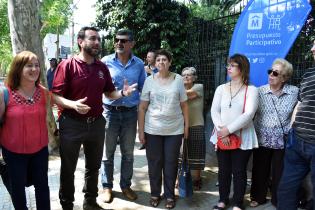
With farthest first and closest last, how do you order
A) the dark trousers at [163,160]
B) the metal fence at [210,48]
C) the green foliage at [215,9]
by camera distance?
the green foliage at [215,9], the metal fence at [210,48], the dark trousers at [163,160]

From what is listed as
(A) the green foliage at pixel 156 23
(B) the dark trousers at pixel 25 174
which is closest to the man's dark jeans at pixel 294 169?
(B) the dark trousers at pixel 25 174

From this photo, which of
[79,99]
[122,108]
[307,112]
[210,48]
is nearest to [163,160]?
[122,108]

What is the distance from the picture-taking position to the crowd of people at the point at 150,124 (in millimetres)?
3178

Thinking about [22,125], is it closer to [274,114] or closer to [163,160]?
[163,160]

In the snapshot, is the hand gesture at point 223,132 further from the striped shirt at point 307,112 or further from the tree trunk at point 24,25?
the tree trunk at point 24,25

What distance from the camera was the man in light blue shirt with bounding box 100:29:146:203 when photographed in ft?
14.0

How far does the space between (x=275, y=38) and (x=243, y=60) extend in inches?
29.8

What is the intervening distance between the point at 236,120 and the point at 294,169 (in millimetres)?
754

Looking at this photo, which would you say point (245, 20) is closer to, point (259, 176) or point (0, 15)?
point (259, 176)

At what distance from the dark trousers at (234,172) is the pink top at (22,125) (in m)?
1.99

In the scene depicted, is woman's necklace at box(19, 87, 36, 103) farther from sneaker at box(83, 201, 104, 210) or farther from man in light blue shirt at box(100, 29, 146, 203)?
sneaker at box(83, 201, 104, 210)

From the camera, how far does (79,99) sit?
3.62m

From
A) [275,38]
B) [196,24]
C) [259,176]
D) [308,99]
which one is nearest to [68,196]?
[259,176]

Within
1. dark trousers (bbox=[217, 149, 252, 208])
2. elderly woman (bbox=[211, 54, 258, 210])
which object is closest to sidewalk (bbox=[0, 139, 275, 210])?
dark trousers (bbox=[217, 149, 252, 208])
